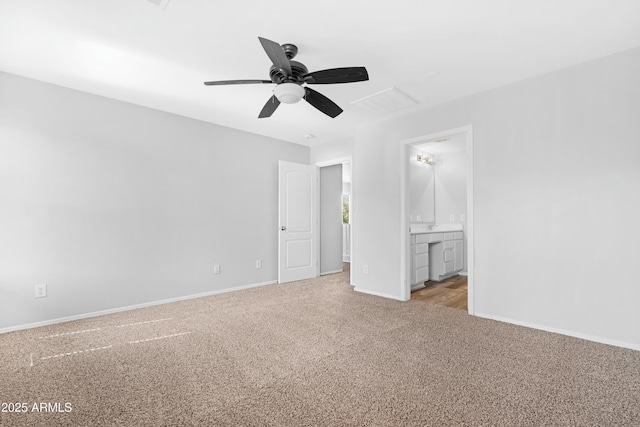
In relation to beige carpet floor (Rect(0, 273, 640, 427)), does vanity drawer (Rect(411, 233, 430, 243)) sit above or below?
above

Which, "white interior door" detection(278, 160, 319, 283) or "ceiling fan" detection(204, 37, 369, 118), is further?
"white interior door" detection(278, 160, 319, 283)

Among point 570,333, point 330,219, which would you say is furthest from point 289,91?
point 330,219

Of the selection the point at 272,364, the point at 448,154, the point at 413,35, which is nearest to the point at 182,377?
the point at 272,364

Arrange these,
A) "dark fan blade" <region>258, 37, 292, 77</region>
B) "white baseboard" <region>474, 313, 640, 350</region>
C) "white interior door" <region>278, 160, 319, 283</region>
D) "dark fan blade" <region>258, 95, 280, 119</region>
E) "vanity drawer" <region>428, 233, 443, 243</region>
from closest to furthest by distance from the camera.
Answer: "dark fan blade" <region>258, 37, 292, 77</region>
"white baseboard" <region>474, 313, 640, 350</region>
"dark fan blade" <region>258, 95, 280, 119</region>
"vanity drawer" <region>428, 233, 443, 243</region>
"white interior door" <region>278, 160, 319, 283</region>

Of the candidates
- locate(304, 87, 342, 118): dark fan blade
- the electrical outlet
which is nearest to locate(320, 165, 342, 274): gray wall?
locate(304, 87, 342, 118): dark fan blade

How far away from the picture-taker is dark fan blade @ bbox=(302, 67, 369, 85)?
86.3 inches

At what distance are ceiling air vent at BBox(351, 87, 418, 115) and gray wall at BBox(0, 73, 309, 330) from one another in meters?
2.09

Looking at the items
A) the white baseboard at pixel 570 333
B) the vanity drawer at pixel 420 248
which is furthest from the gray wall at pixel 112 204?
the white baseboard at pixel 570 333

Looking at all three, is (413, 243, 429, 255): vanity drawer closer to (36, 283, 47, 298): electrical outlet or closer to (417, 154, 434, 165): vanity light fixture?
(417, 154, 434, 165): vanity light fixture

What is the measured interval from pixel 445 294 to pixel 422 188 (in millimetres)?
2186

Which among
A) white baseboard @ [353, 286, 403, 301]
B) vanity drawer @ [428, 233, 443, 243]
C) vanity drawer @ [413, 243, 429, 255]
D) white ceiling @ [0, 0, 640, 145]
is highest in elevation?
white ceiling @ [0, 0, 640, 145]

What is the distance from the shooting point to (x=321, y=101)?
8.82 feet

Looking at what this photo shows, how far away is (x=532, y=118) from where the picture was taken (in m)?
3.02

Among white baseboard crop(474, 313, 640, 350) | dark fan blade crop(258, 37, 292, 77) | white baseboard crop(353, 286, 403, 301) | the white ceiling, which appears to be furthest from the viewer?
white baseboard crop(353, 286, 403, 301)
